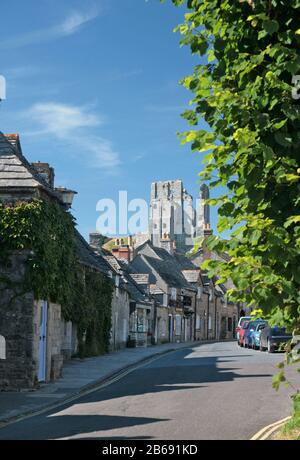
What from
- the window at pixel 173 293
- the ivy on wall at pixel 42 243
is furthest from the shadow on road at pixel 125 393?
the window at pixel 173 293

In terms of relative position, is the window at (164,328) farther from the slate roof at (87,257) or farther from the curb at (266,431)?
the curb at (266,431)

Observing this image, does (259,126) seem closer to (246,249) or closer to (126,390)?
(246,249)

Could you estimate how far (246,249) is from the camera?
23.4 ft

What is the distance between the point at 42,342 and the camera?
19031 mm

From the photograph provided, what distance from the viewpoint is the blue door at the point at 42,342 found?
18.9m

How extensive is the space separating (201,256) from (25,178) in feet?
204

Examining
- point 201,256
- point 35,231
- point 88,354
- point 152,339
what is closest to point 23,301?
point 35,231

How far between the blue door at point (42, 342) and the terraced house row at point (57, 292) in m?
0.03

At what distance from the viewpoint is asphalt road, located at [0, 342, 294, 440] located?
411 inches

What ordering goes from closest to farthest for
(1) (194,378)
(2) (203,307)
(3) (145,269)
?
(1) (194,378)
(3) (145,269)
(2) (203,307)

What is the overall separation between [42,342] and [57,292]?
5.15 ft

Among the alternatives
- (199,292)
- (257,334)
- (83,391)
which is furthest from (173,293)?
(83,391)

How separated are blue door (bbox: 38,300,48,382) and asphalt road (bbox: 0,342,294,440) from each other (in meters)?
2.03

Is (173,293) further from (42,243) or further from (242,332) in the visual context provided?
(42,243)
